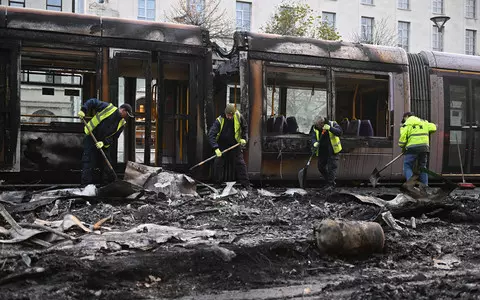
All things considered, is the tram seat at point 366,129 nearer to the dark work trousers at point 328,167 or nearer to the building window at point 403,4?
the dark work trousers at point 328,167

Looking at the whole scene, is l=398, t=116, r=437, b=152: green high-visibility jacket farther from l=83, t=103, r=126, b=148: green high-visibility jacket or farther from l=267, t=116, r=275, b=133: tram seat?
l=83, t=103, r=126, b=148: green high-visibility jacket

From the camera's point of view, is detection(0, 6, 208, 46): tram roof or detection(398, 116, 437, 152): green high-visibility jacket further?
detection(398, 116, 437, 152): green high-visibility jacket

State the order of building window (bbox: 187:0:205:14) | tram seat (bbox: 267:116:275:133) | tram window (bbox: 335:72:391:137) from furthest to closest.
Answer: building window (bbox: 187:0:205:14) < tram window (bbox: 335:72:391:137) < tram seat (bbox: 267:116:275:133)

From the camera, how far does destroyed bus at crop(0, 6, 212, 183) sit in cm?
752

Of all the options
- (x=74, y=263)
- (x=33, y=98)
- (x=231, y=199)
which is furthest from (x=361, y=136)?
(x=74, y=263)

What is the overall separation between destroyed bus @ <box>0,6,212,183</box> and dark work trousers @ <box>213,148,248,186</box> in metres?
0.44

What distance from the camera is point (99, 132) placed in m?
7.81

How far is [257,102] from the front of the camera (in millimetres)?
8805

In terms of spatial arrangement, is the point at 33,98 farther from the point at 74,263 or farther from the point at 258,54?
the point at 74,263

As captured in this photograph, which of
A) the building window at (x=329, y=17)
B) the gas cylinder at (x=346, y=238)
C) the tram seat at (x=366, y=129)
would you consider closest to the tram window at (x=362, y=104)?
the tram seat at (x=366, y=129)

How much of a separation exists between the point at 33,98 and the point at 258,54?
377 centimetres

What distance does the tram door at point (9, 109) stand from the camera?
739cm

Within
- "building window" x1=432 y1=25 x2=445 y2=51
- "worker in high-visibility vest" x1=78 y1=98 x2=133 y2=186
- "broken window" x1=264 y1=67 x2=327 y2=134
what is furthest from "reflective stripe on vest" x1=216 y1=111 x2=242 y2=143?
"building window" x1=432 y1=25 x2=445 y2=51

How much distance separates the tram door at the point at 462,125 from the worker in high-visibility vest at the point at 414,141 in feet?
3.38
